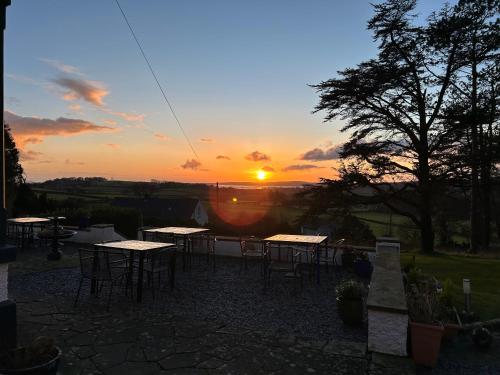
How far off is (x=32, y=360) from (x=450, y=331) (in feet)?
16.2

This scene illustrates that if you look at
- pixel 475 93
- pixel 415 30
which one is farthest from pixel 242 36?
pixel 475 93

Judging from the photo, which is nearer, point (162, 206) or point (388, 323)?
point (388, 323)

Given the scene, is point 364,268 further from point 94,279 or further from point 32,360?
point 32,360

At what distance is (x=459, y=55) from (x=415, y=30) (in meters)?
2.16

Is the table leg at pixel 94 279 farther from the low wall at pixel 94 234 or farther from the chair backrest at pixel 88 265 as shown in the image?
the low wall at pixel 94 234

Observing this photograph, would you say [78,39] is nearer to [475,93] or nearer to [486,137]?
[475,93]

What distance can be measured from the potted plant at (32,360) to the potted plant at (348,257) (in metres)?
7.49

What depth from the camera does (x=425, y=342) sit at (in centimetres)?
421

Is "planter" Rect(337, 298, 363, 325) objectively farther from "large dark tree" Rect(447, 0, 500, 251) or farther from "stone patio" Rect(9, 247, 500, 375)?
"large dark tree" Rect(447, 0, 500, 251)

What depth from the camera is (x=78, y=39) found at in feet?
30.5

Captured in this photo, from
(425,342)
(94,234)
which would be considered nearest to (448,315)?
(425,342)

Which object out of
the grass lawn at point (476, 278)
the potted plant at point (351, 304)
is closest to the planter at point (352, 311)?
the potted plant at point (351, 304)

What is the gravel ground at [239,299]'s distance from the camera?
18.1 feet

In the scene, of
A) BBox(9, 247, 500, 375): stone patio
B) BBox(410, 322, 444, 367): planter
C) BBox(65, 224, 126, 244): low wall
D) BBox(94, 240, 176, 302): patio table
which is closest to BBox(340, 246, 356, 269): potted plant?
BBox(9, 247, 500, 375): stone patio
